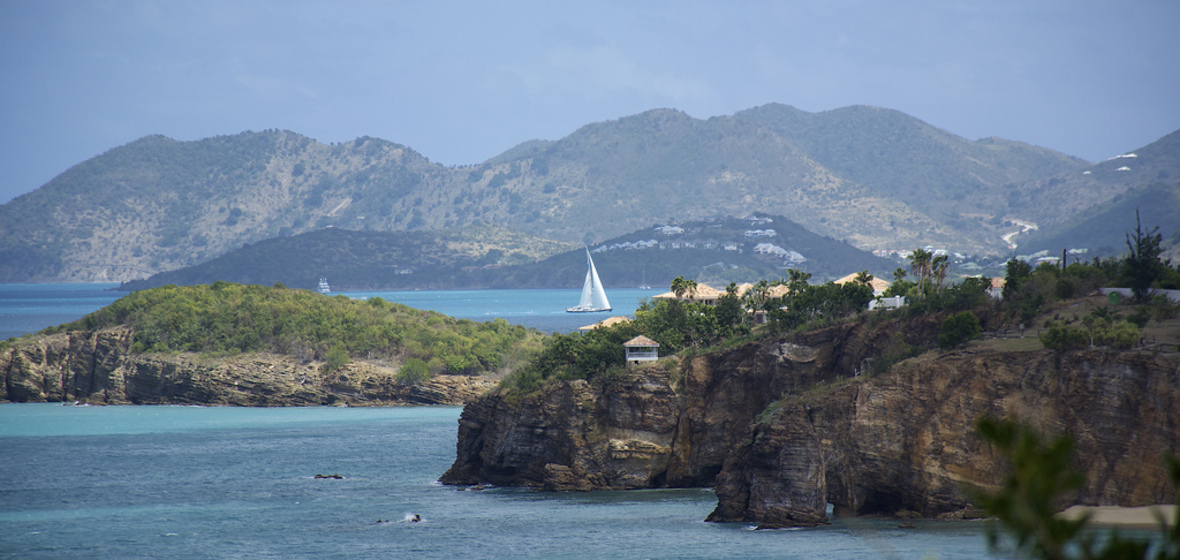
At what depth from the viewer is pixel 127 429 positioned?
104750 mm

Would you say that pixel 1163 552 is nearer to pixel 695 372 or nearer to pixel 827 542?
pixel 827 542

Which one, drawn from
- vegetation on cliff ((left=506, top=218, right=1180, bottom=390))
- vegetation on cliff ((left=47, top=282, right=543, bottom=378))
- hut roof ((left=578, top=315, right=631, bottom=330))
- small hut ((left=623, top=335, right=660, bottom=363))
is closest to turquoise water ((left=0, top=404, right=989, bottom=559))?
small hut ((left=623, top=335, right=660, bottom=363))

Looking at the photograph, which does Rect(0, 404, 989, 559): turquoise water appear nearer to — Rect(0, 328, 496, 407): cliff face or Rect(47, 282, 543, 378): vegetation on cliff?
Rect(0, 328, 496, 407): cliff face

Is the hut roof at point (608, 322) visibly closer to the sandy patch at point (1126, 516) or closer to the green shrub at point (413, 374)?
the green shrub at point (413, 374)

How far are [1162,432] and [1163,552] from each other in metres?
40.2

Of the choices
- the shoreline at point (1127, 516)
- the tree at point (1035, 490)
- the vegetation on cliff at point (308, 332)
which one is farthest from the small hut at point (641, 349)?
the tree at point (1035, 490)

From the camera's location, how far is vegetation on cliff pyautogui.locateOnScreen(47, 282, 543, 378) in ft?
440

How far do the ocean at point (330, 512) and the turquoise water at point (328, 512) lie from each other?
0.13 m

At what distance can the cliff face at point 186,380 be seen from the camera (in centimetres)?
12731

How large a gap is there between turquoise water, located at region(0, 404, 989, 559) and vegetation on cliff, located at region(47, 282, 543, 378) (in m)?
32.8

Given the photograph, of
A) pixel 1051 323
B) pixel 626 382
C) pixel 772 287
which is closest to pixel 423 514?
pixel 626 382

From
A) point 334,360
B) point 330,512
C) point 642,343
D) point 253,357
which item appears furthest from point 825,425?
point 253,357

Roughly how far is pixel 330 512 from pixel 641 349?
21.9m

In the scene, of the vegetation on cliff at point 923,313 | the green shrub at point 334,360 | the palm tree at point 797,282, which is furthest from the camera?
the green shrub at point 334,360
